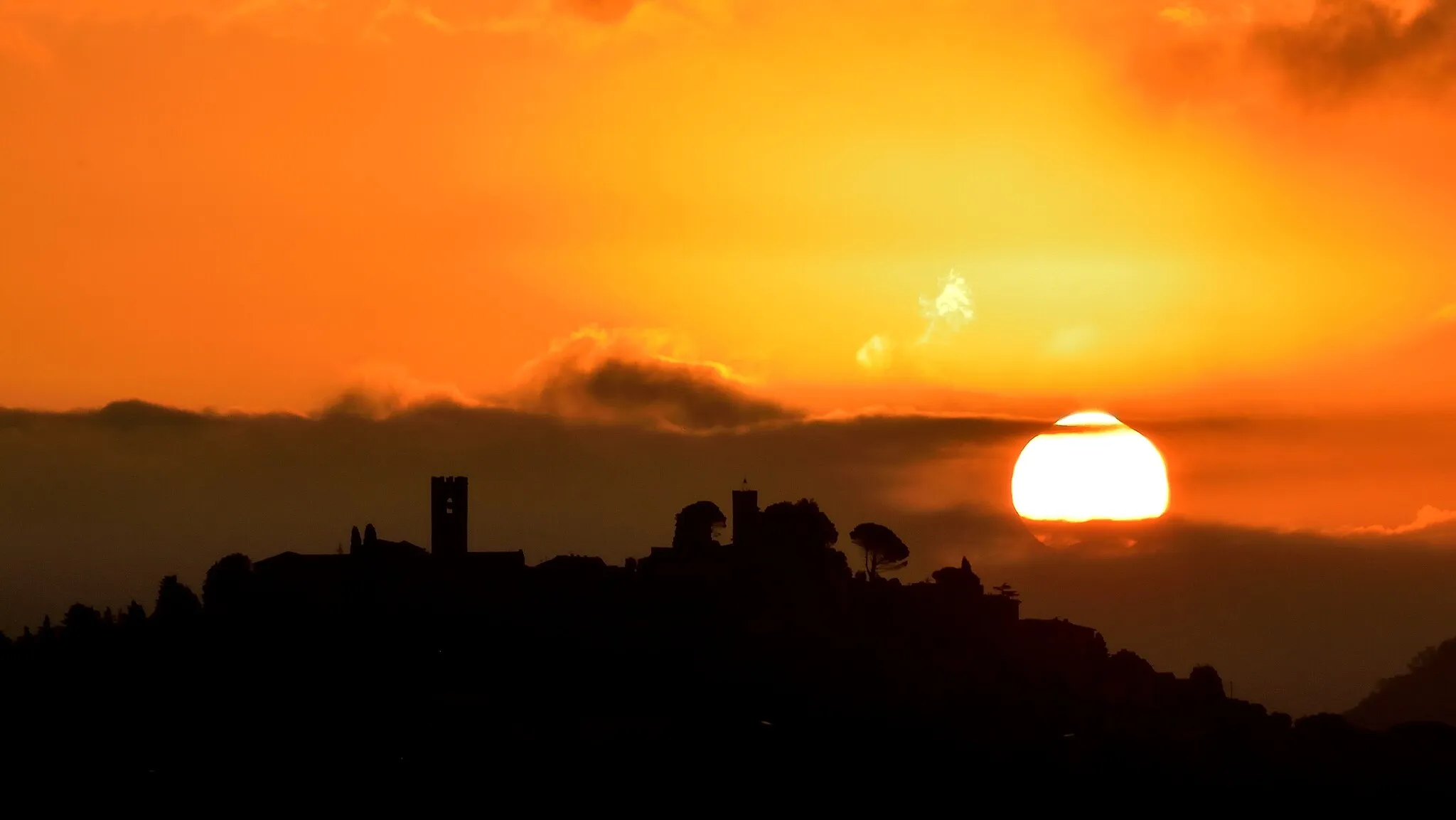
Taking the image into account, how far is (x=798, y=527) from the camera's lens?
14375 centimetres

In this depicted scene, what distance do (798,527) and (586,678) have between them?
2445 cm

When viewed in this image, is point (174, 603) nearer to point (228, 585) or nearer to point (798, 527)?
point (228, 585)

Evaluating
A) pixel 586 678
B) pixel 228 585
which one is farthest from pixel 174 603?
pixel 586 678

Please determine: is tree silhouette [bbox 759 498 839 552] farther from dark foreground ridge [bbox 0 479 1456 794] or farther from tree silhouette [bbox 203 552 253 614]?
tree silhouette [bbox 203 552 253 614]

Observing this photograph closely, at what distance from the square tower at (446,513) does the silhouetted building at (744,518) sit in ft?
60.3

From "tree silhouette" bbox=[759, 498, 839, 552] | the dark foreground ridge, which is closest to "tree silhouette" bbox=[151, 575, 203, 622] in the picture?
the dark foreground ridge

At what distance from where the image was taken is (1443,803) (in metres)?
150

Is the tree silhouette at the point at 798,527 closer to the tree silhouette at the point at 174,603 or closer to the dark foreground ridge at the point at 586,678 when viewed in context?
the dark foreground ridge at the point at 586,678

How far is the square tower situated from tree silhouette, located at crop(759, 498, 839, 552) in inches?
813

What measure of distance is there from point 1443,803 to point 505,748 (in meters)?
74.4

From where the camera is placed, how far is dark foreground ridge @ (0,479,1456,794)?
116 meters

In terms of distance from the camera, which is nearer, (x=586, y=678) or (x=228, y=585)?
(x=586, y=678)

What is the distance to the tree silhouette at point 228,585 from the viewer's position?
131250mm

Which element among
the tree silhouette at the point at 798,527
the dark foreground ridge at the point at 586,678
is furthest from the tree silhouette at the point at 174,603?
the tree silhouette at the point at 798,527
